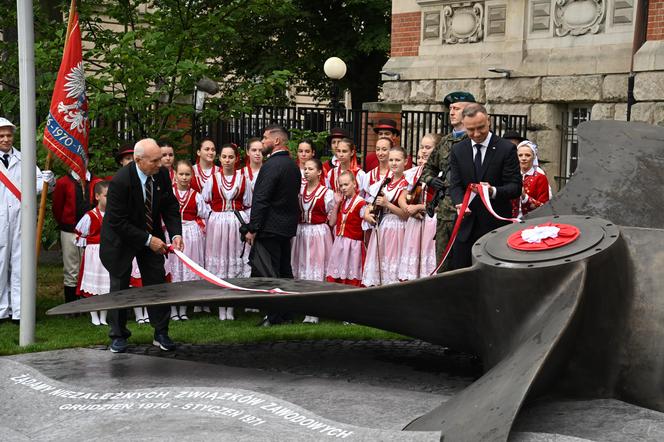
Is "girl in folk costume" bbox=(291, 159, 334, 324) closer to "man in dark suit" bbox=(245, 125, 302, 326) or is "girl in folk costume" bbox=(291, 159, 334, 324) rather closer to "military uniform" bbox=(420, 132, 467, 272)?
"man in dark suit" bbox=(245, 125, 302, 326)

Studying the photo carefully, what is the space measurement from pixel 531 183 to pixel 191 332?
335 cm

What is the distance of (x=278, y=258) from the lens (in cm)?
909

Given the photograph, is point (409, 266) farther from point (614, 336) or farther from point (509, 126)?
point (509, 126)

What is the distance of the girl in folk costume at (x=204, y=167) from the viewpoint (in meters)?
9.62

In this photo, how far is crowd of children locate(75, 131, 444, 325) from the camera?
9.22 m

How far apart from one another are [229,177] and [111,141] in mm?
1847

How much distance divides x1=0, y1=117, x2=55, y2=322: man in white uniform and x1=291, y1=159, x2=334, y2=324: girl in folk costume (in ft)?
7.60

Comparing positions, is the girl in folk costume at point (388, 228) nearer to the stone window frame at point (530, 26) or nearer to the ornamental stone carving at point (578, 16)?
the ornamental stone carving at point (578, 16)

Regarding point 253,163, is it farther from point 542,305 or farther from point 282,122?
point 542,305

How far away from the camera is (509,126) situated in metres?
14.6

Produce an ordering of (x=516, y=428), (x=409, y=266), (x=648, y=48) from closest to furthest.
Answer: (x=516, y=428) < (x=409, y=266) < (x=648, y=48)

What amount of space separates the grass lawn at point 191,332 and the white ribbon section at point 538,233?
2641 millimetres

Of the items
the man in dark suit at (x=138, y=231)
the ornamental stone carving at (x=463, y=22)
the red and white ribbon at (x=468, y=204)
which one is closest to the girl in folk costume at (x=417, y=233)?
the red and white ribbon at (x=468, y=204)

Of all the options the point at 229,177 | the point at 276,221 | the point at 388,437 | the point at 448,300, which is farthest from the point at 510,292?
the point at 229,177
